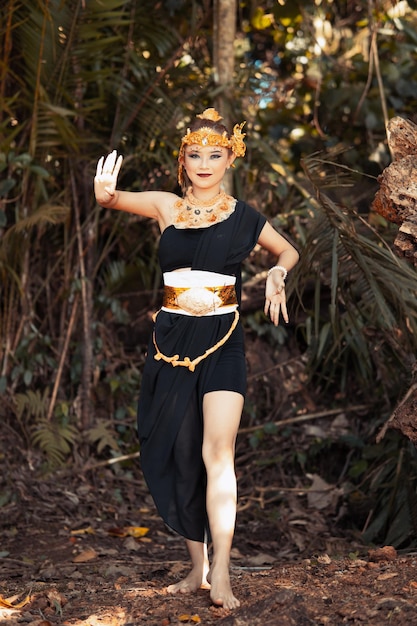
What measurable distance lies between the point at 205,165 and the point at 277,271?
0.49m

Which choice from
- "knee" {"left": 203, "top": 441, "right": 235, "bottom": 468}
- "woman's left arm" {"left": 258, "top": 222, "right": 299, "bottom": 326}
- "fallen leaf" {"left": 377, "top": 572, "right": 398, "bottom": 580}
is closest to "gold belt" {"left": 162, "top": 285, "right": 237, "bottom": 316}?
"woman's left arm" {"left": 258, "top": 222, "right": 299, "bottom": 326}

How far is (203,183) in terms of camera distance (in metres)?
3.54

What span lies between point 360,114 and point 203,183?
12.0 ft

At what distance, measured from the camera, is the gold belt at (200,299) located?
3498mm

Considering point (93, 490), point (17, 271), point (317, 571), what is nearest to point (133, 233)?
point (17, 271)

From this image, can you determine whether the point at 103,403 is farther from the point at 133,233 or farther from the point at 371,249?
the point at 371,249

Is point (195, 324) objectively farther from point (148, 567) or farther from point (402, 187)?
point (148, 567)

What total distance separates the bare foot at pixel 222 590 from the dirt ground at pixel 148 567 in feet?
0.14

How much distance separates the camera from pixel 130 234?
6129mm

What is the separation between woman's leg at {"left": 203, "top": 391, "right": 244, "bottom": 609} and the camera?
322 centimetres

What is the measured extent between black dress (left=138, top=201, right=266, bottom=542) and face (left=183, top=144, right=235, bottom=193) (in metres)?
0.15

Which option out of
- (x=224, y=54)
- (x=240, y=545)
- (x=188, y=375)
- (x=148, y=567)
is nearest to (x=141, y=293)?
(x=224, y=54)

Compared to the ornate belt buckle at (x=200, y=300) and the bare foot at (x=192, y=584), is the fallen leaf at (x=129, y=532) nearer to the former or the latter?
the bare foot at (x=192, y=584)

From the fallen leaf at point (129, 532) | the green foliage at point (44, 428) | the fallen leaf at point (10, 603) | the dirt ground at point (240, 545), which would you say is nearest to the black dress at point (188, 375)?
the dirt ground at point (240, 545)
